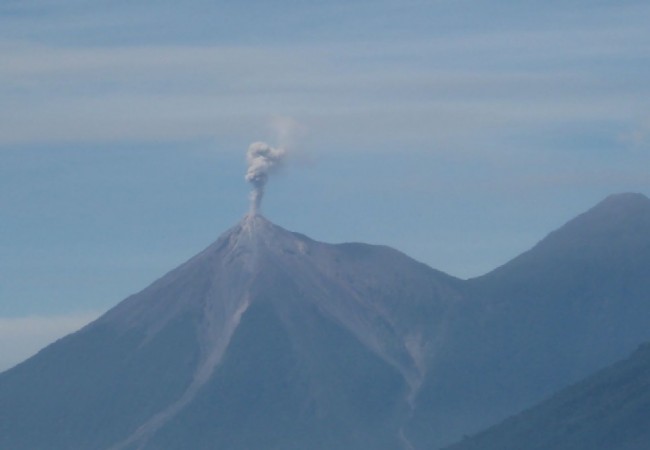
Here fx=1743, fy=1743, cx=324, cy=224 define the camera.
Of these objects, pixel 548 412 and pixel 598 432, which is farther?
pixel 548 412

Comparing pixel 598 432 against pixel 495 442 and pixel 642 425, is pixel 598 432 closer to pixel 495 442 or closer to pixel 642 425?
pixel 642 425

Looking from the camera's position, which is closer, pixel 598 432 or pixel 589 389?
pixel 598 432

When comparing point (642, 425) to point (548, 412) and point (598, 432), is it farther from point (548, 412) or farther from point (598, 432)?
point (548, 412)

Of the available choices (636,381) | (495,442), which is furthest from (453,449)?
(636,381)

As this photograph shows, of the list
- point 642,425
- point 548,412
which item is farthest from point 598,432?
point 548,412

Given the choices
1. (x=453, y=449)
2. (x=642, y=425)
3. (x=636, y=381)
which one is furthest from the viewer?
(x=453, y=449)

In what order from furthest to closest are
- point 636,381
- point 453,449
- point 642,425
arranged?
point 453,449
point 636,381
point 642,425
